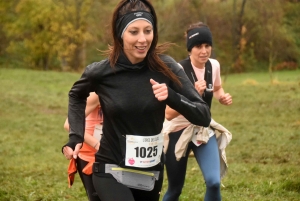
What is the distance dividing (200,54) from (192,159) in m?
6.36

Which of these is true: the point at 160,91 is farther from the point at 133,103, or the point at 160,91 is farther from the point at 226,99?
the point at 226,99

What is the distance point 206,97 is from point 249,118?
1212cm

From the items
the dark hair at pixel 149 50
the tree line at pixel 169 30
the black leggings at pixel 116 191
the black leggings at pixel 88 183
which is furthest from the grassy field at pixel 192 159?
the tree line at pixel 169 30

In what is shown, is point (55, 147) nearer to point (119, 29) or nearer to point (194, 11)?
point (119, 29)

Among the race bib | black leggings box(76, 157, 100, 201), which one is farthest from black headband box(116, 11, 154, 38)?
black leggings box(76, 157, 100, 201)

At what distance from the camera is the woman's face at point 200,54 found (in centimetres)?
561

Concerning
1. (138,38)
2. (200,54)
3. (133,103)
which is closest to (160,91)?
(133,103)

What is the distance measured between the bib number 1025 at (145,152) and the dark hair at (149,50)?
1.57 feet

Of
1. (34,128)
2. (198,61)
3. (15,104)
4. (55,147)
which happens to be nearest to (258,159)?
(55,147)

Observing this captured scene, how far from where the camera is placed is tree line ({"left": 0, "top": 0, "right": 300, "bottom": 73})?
45156mm

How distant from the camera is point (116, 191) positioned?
387cm

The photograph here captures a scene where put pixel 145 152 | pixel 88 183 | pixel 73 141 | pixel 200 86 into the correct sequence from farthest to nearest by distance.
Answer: pixel 200 86, pixel 88 183, pixel 73 141, pixel 145 152

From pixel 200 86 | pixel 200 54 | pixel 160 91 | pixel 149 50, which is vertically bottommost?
pixel 200 86

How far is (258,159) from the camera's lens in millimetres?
11125
